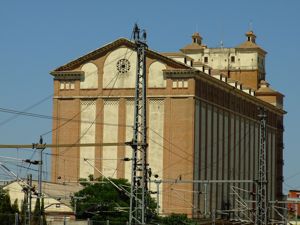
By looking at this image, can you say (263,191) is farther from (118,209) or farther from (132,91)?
(132,91)

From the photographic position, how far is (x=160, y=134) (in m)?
113

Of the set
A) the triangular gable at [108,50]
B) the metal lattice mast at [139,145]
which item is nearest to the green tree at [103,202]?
the triangular gable at [108,50]

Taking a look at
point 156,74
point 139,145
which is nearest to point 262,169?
point 139,145

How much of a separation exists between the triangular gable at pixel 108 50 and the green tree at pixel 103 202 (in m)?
12.7

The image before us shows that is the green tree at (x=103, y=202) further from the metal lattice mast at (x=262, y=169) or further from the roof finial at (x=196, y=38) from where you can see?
the roof finial at (x=196, y=38)

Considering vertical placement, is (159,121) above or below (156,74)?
below

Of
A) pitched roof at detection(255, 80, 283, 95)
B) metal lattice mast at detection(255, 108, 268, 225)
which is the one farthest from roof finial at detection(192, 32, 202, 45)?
metal lattice mast at detection(255, 108, 268, 225)

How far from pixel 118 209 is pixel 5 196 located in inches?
455

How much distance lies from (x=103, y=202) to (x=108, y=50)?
1932cm

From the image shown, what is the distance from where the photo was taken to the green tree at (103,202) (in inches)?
3942

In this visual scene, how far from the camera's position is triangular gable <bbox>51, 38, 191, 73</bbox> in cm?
11323

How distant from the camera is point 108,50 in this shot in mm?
116062

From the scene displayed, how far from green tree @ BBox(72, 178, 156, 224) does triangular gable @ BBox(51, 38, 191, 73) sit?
41.5 feet

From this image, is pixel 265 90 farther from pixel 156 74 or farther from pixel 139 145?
pixel 139 145
